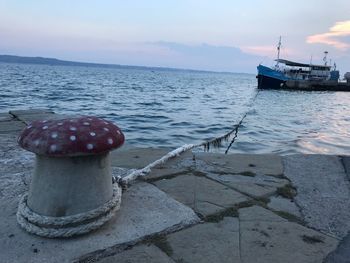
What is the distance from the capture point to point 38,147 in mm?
2498

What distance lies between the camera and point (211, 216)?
294cm

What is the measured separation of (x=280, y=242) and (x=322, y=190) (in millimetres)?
1355

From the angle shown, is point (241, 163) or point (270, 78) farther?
point (270, 78)

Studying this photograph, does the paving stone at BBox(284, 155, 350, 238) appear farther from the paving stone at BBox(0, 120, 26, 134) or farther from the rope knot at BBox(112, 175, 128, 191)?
the paving stone at BBox(0, 120, 26, 134)

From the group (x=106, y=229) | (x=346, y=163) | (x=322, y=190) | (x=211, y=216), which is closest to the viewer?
(x=106, y=229)

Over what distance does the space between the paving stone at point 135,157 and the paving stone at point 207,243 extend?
1.71 meters

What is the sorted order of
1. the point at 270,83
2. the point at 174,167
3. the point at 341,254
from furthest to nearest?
the point at 270,83 → the point at 174,167 → the point at 341,254

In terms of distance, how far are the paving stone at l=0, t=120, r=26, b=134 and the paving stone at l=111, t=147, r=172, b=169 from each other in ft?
7.28

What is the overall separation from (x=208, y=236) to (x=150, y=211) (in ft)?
1.85

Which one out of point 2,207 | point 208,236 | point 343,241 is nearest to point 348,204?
point 343,241

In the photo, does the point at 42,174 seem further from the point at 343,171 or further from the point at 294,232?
the point at 343,171

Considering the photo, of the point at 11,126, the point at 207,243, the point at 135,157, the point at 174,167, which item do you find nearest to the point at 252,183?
the point at 174,167

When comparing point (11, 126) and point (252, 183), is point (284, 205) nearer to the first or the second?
point (252, 183)

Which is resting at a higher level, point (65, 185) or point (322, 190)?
point (65, 185)
